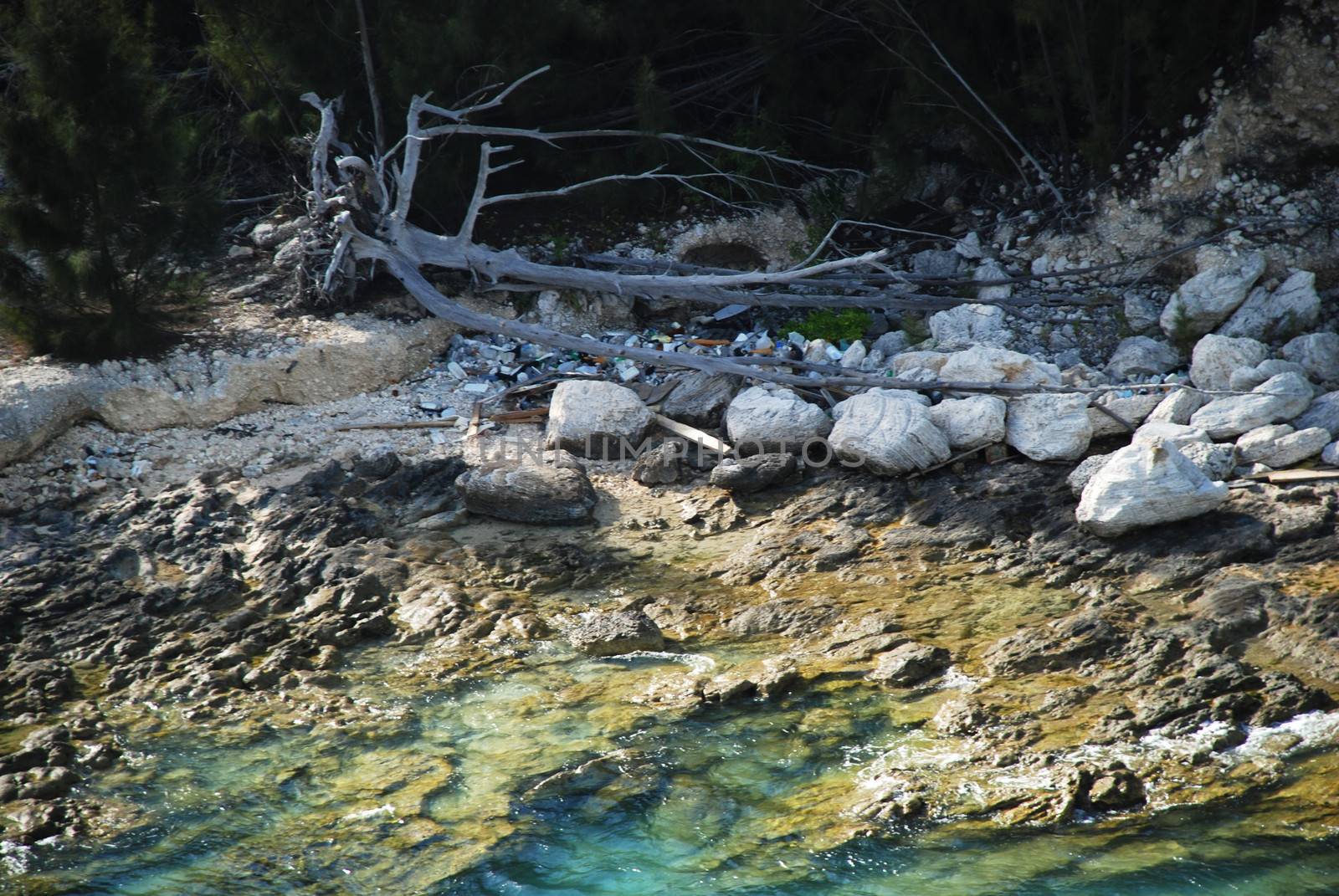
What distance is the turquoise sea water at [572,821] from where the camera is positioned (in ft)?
12.6

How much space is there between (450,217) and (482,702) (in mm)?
5201

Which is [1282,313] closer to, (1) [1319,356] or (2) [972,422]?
(1) [1319,356]

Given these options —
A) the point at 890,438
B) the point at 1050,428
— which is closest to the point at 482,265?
the point at 890,438

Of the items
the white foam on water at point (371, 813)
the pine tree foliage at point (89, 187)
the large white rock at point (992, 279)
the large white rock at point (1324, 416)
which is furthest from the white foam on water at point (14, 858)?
the large white rock at point (992, 279)

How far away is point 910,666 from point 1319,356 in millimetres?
3611

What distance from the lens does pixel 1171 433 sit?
243 inches

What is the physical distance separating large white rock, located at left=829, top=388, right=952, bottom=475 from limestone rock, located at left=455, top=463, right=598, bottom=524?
1537mm

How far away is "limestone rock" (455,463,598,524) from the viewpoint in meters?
6.38

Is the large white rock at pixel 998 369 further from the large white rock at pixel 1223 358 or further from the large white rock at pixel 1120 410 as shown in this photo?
the large white rock at pixel 1223 358

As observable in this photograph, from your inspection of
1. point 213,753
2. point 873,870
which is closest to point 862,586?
point 873,870

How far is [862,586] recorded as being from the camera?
562 centimetres

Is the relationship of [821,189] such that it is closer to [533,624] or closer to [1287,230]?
[1287,230]

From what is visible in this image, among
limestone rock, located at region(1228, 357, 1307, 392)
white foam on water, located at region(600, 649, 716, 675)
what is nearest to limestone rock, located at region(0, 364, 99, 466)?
white foam on water, located at region(600, 649, 716, 675)

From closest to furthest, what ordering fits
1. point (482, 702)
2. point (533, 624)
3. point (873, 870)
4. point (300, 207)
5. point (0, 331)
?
point (873, 870) → point (482, 702) → point (533, 624) → point (0, 331) → point (300, 207)
